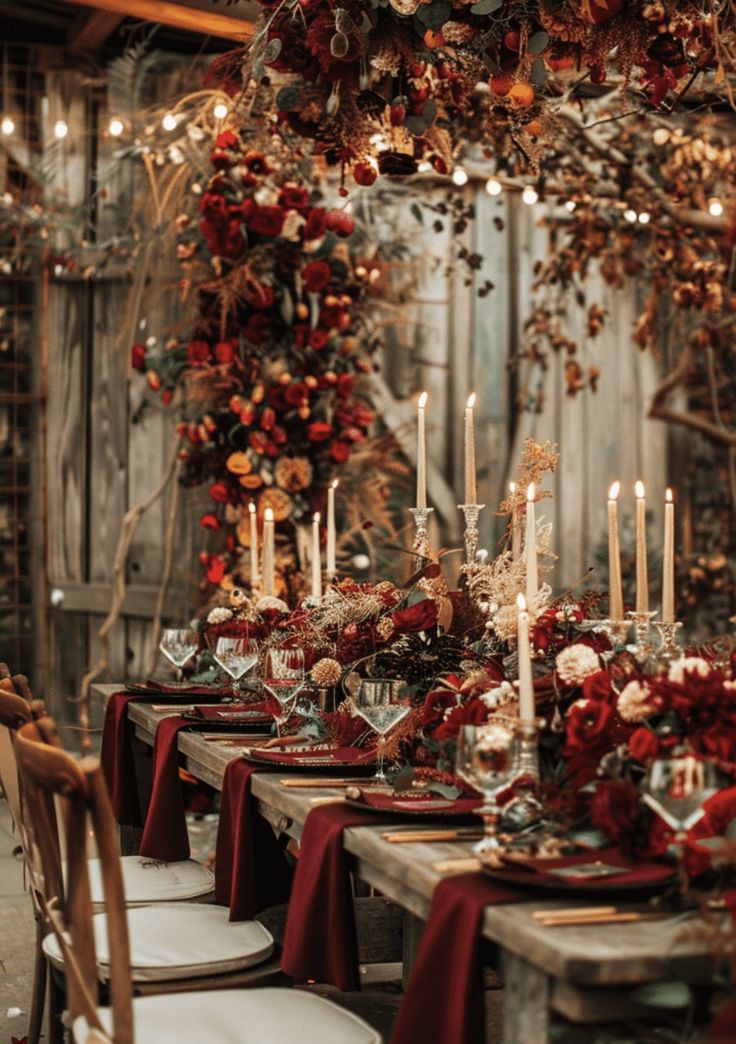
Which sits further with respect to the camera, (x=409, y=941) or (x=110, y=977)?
(x=409, y=941)

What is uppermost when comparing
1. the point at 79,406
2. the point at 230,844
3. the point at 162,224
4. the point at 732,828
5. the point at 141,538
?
the point at 162,224

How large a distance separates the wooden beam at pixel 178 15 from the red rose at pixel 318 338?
1.08 m

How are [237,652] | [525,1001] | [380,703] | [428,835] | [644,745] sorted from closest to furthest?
[525,1001] < [644,745] < [428,835] < [380,703] < [237,652]

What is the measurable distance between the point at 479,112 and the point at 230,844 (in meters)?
3.33

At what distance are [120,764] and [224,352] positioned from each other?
1.96m

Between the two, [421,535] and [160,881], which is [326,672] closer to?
[421,535]

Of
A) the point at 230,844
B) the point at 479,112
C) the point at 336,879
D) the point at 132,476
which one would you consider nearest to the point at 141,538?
the point at 132,476

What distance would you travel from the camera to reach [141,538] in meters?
6.48

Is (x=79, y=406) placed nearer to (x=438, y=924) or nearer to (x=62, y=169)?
(x=62, y=169)

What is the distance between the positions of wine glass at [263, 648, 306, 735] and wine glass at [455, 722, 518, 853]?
1006mm

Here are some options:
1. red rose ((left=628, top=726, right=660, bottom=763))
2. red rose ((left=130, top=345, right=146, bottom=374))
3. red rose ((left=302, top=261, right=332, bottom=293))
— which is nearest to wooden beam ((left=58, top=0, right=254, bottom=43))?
red rose ((left=302, top=261, right=332, bottom=293))

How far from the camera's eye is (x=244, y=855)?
2.77 metres

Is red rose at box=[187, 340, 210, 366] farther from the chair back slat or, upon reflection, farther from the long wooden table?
the long wooden table

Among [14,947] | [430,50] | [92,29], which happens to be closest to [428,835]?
[430,50]
